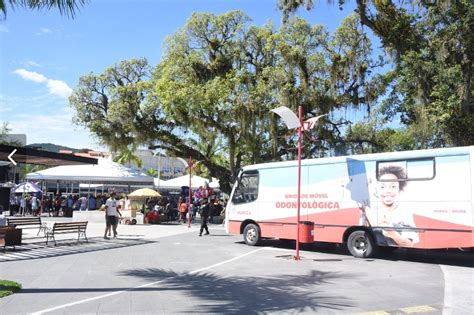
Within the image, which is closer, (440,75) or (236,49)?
(440,75)

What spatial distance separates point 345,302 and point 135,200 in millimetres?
25580

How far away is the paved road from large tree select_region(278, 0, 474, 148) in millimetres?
5635

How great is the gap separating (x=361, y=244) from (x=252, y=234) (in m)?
4.18

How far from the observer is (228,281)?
9609mm

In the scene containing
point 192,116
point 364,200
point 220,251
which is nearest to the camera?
point 364,200

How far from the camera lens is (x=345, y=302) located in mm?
7754

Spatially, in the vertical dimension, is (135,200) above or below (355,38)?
below

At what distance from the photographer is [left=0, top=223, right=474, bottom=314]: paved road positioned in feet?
24.2

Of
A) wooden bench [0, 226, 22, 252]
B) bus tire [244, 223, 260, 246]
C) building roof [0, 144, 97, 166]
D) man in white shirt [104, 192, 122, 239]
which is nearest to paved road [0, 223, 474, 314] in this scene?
wooden bench [0, 226, 22, 252]

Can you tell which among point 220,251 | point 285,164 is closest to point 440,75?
point 285,164

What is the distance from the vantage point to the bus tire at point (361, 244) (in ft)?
43.7

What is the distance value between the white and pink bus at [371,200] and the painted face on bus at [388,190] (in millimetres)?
27

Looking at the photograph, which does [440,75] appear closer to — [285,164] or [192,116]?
[285,164]

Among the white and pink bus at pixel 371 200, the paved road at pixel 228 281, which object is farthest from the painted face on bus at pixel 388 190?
the paved road at pixel 228 281
